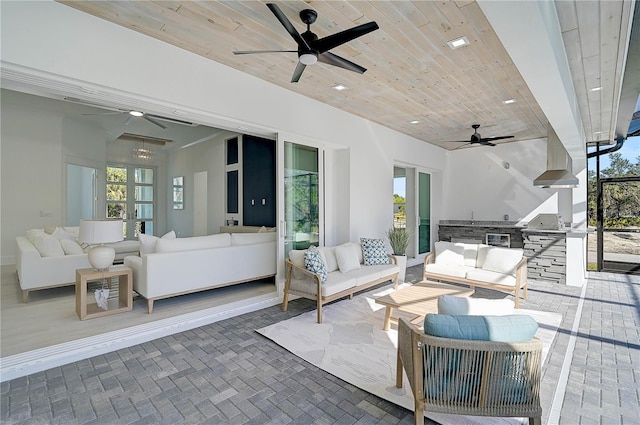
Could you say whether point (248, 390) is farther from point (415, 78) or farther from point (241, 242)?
point (415, 78)

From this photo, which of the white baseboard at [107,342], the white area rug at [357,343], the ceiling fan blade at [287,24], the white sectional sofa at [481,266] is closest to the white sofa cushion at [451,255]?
the white sectional sofa at [481,266]

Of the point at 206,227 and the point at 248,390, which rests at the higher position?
the point at 206,227

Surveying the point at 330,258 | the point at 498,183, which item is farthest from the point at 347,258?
the point at 498,183

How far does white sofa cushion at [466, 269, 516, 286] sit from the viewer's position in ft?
14.5

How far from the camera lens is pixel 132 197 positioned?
32.1ft

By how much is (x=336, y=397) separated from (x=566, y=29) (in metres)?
3.60

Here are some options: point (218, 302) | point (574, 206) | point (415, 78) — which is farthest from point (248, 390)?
point (574, 206)

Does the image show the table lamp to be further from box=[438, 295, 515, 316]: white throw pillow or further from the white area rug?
box=[438, 295, 515, 316]: white throw pillow

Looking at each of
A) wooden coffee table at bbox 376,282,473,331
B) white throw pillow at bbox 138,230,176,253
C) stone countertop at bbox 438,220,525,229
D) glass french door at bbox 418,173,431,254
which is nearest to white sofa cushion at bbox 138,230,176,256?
white throw pillow at bbox 138,230,176,253

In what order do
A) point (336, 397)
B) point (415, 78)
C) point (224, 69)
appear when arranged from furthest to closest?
point (415, 78)
point (224, 69)
point (336, 397)

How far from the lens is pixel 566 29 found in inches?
107

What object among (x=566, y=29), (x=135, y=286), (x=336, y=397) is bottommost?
(x=336, y=397)

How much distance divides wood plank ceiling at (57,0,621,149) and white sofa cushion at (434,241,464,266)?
7.52ft

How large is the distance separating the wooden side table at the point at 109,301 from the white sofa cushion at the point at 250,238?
1.40 meters
